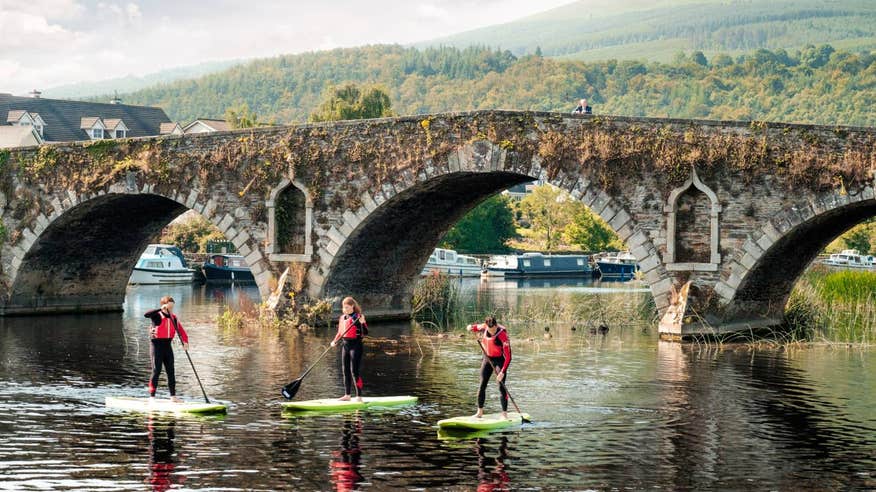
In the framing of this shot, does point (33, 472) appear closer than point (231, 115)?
Yes

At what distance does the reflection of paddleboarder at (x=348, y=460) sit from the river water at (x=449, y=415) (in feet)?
0.10

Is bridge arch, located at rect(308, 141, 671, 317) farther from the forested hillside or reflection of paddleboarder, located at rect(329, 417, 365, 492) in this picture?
the forested hillside

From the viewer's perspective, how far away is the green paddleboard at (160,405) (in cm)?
2042

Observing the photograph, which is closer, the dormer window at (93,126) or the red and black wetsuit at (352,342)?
the red and black wetsuit at (352,342)

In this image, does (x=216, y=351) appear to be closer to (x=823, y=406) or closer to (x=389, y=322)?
(x=389, y=322)

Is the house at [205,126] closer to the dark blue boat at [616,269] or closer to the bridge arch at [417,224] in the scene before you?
the dark blue boat at [616,269]

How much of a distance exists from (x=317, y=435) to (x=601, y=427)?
169 inches

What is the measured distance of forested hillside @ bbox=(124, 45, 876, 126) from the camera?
135812mm

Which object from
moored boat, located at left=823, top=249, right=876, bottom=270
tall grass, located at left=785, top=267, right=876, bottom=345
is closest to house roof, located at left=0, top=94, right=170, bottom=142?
moored boat, located at left=823, top=249, right=876, bottom=270

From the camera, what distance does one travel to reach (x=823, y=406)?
72.3ft

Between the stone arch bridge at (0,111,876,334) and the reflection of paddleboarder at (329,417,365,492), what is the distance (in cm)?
1350

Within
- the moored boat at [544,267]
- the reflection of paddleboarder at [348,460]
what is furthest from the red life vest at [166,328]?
the moored boat at [544,267]

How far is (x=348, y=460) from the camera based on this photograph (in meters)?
16.9

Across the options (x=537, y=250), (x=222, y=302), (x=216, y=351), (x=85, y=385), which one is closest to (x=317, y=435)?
(x=85, y=385)
